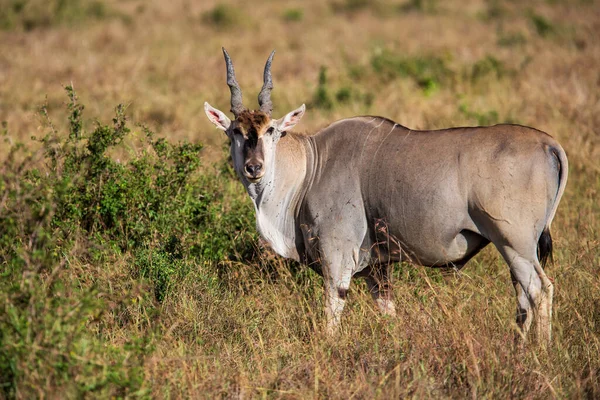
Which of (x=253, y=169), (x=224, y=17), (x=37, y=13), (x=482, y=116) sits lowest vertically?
(x=482, y=116)

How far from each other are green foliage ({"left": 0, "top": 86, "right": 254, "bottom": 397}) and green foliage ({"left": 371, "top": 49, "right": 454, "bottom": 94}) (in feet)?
18.7

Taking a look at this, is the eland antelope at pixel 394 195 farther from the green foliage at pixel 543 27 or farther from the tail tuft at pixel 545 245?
the green foliage at pixel 543 27

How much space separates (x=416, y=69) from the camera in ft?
41.8

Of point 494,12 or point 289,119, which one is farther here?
point 494,12

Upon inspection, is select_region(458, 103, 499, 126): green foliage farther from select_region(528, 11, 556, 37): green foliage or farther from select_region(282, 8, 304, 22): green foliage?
select_region(282, 8, 304, 22): green foliage

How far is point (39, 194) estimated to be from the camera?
454 cm

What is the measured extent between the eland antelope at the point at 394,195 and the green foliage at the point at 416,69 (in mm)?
6800

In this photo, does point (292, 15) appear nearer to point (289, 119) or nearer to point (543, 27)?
point (543, 27)

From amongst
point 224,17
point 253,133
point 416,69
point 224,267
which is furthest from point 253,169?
point 224,17

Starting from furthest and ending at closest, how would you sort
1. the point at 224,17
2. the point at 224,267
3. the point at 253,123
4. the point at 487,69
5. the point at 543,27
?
the point at 224,17 < the point at 543,27 < the point at 487,69 < the point at 224,267 < the point at 253,123

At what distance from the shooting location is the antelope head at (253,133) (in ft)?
18.1

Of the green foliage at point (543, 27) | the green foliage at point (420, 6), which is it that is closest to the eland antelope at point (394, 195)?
the green foliage at point (543, 27)

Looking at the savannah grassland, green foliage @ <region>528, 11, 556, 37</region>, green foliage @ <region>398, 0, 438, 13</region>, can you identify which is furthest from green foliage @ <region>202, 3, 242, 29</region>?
green foliage @ <region>528, 11, 556, 37</region>

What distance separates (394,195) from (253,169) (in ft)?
3.21
